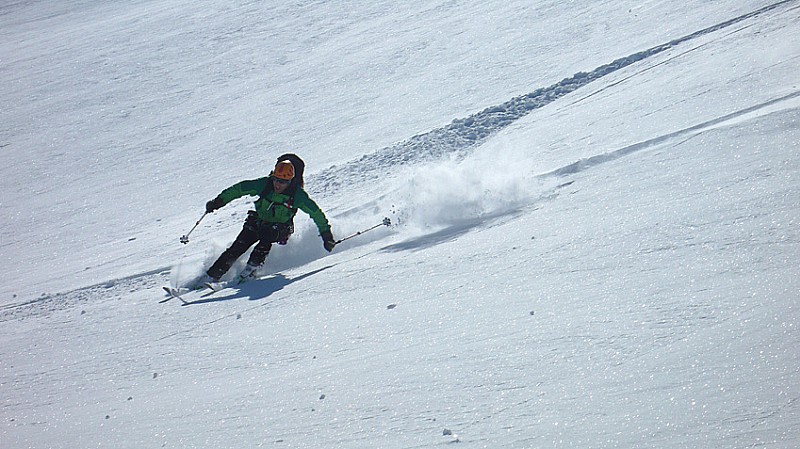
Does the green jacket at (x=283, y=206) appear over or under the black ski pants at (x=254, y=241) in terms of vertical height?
over

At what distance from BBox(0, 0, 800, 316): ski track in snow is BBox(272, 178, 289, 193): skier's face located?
33.9 inches

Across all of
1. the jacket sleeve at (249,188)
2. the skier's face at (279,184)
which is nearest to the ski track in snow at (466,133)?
the jacket sleeve at (249,188)

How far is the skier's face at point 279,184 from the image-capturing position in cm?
771

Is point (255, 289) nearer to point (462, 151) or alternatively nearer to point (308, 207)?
point (308, 207)

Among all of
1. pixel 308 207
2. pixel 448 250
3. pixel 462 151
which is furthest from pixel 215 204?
pixel 462 151

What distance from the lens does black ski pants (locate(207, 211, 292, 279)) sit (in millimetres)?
7812

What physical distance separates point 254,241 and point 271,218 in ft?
1.05

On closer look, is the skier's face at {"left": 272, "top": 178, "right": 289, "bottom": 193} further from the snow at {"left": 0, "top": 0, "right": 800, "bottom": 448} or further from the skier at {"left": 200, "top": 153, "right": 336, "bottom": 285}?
the snow at {"left": 0, "top": 0, "right": 800, "bottom": 448}

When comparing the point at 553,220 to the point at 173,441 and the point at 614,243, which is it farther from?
the point at 173,441

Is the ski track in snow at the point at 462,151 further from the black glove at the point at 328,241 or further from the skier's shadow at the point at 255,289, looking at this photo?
the skier's shadow at the point at 255,289

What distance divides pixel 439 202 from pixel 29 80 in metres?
16.7

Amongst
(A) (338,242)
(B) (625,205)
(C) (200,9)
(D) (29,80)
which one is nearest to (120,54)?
(D) (29,80)

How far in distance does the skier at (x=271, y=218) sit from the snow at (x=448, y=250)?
1.19 feet

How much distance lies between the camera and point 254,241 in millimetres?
7910
